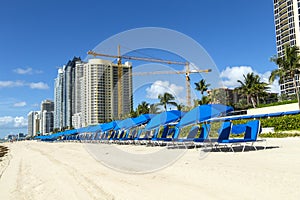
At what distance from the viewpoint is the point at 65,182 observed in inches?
199

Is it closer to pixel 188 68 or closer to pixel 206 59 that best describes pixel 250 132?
pixel 206 59

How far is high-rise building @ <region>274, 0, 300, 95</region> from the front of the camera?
6003 cm

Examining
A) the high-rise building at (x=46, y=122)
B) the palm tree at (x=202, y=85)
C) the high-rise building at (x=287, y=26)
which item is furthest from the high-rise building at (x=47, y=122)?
the high-rise building at (x=287, y=26)

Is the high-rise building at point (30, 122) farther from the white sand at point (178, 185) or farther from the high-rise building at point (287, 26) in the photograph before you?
the white sand at point (178, 185)

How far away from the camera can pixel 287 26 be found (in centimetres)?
6519

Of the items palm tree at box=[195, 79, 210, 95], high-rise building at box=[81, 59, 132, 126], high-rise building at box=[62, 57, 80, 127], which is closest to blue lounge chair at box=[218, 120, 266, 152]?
palm tree at box=[195, 79, 210, 95]

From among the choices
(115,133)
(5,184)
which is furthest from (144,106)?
(5,184)

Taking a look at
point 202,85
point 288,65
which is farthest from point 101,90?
point 288,65

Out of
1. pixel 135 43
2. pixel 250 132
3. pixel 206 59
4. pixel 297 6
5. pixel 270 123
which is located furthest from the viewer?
pixel 297 6

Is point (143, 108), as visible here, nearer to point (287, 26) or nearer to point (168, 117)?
point (168, 117)

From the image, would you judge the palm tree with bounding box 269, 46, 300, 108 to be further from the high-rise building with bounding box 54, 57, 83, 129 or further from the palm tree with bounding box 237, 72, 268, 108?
the high-rise building with bounding box 54, 57, 83, 129

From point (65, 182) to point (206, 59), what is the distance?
887 cm

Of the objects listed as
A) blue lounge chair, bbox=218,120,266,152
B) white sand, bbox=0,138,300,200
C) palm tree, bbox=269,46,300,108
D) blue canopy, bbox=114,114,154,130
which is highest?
palm tree, bbox=269,46,300,108

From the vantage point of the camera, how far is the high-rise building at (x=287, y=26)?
197 ft
